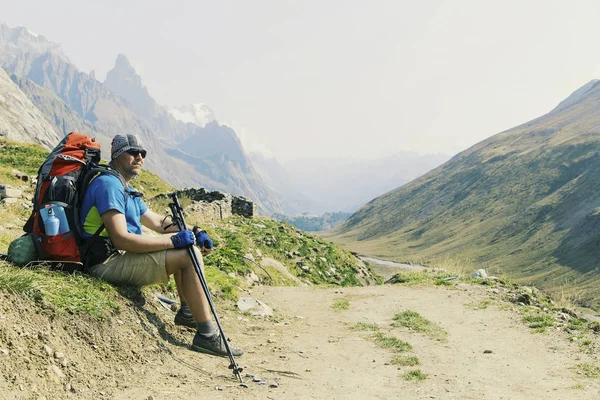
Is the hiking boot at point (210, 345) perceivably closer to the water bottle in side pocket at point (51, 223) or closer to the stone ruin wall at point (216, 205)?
the water bottle in side pocket at point (51, 223)

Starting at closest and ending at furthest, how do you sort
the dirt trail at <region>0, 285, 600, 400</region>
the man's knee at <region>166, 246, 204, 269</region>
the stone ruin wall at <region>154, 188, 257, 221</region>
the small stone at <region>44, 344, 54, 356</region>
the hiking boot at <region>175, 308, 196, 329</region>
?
the small stone at <region>44, 344, 54, 356</region> → the dirt trail at <region>0, 285, 600, 400</region> → the man's knee at <region>166, 246, 204, 269</region> → the hiking boot at <region>175, 308, 196, 329</region> → the stone ruin wall at <region>154, 188, 257, 221</region>

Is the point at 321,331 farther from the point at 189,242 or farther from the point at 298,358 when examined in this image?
the point at 189,242

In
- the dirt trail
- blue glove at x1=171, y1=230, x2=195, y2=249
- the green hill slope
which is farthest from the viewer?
the green hill slope

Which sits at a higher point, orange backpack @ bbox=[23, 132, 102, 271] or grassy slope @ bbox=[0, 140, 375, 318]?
orange backpack @ bbox=[23, 132, 102, 271]

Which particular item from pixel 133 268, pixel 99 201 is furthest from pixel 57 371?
pixel 99 201

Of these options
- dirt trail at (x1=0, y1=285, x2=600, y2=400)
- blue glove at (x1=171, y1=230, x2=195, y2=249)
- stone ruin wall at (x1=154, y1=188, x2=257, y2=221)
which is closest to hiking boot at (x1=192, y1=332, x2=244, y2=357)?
dirt trail at (x1=0, y1=285, x2=600, y2=400)

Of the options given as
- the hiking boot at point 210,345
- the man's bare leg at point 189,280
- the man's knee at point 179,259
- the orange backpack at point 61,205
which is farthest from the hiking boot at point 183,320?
the orange backpack at point 61,205

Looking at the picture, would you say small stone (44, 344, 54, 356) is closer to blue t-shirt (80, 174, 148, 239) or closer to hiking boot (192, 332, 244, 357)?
blue t-shirt (80, 174, 148, 239)

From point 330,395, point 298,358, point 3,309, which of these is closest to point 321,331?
point 298,358

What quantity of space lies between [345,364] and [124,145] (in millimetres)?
5427

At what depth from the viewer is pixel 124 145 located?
22.0ft

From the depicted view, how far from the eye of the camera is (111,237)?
6078 mm

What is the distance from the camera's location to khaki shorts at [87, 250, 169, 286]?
6.57 metres

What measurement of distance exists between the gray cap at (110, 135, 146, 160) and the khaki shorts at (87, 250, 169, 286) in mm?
1633
